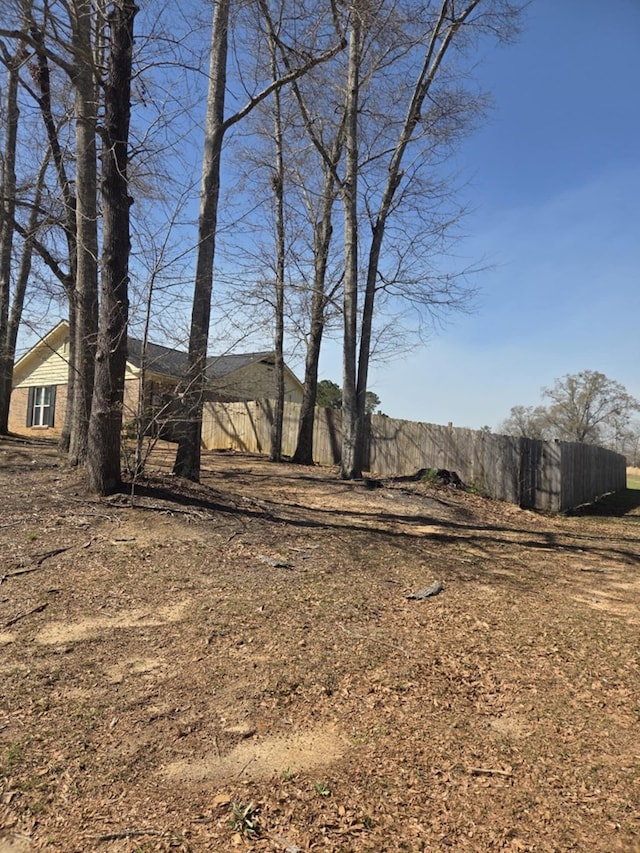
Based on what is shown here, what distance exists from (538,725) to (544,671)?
64 cm

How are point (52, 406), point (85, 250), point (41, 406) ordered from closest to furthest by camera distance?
point (85, 250)
point (52, 406)
point (41, 406)

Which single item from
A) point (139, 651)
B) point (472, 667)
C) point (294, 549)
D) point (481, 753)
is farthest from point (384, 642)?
point (294, 549)

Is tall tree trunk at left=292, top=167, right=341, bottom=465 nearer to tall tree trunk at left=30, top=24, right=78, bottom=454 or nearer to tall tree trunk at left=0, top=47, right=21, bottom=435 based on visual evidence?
tall tree trunk at left=30, top=24, right=78, bottom=454

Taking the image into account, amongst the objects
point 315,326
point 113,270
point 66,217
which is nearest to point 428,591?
point 113,270

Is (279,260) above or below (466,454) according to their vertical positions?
above

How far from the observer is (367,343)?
1156 cm

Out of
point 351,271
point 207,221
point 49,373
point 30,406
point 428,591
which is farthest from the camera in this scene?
point 30,406

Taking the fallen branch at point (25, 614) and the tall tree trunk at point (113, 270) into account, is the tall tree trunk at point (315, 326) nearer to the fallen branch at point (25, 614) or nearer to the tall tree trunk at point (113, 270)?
the tall tree trunk at point (113, 270)

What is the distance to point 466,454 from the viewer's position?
40.9 ft

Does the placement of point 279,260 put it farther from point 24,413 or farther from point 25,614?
point 24,413

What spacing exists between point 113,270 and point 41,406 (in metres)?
20.9

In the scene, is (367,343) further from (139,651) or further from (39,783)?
(39,783)

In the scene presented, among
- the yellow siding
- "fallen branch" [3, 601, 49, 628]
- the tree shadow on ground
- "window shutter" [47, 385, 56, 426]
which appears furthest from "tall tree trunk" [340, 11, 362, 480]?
"window shutter" [47, 385, 56, 426]

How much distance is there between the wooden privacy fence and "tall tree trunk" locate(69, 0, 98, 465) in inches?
326
